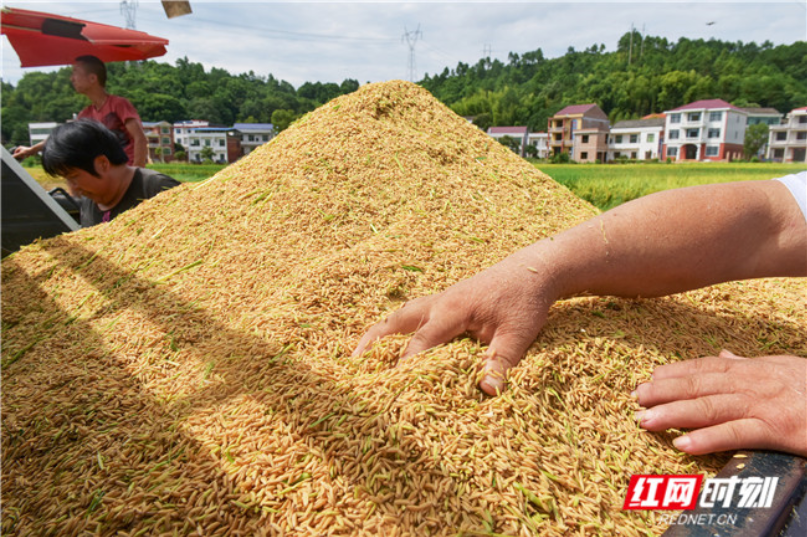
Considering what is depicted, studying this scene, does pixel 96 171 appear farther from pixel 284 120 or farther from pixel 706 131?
pixel 706 131

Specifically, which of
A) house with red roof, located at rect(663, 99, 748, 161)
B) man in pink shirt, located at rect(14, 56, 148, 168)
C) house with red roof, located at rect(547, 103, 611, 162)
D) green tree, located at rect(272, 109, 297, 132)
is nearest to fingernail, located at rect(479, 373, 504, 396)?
green tree, located at rect(272, 109, 297, 132)

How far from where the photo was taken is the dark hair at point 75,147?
9.78 ft

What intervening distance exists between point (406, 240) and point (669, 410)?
1102 mm

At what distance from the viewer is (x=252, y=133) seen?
53094mm

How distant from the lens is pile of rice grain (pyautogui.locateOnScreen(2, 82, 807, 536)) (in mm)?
918

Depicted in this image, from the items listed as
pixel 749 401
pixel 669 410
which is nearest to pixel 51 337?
pixel 669 410

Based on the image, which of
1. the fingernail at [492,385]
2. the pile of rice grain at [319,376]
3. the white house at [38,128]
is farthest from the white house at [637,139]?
the fingernail at [492,385]

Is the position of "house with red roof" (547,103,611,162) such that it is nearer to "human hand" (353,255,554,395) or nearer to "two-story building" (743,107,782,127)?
"two-story building" (743,107,782,127)

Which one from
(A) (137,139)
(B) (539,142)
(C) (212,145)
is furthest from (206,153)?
(A) (137,139)

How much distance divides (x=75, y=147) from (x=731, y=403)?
3.71m

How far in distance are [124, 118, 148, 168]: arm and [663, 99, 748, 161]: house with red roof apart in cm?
6271

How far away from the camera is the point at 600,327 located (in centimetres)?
137

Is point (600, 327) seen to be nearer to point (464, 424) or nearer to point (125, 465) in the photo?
point (464, 424)

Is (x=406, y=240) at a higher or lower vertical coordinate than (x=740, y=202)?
lower
